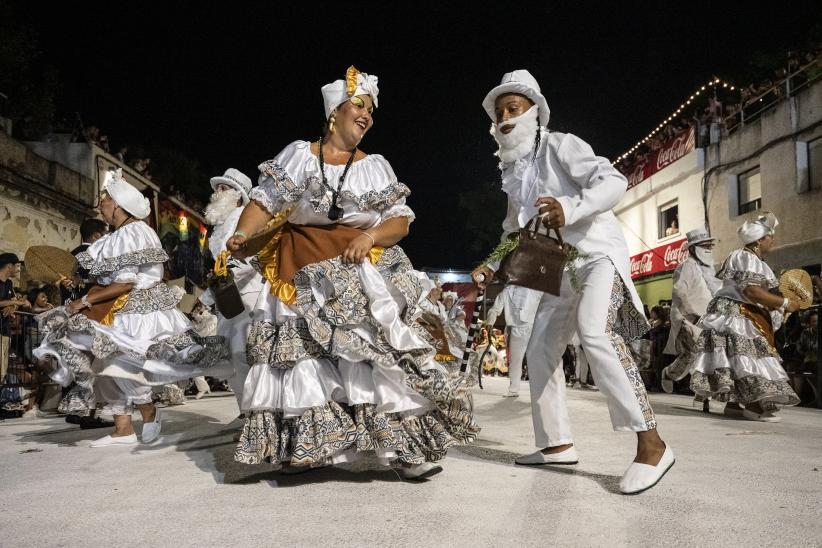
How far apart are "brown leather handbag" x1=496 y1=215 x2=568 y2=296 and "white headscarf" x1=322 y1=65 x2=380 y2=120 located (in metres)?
1.27

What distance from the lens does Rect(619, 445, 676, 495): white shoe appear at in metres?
3.12

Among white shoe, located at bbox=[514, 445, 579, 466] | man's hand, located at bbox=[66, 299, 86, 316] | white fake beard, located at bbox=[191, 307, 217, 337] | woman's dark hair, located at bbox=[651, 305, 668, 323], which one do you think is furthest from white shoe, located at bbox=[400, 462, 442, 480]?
woman's dark hair, located at bbox=[651, 305, 668, 323]

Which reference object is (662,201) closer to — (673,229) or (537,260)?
(673,229)

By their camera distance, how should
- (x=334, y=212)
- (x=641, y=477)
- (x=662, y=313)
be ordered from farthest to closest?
(x=662, y=313), (x=334, y=212), (x=641, y=477)

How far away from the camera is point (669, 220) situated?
22016mm

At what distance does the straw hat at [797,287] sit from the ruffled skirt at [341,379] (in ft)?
16.7

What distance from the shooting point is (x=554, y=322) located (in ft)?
12.6

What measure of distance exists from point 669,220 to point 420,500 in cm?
2105

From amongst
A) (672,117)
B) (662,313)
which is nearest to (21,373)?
(662,313)

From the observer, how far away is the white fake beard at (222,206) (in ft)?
19.8

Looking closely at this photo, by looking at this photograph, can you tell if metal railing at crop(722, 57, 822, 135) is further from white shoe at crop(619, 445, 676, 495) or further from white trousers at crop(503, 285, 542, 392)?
white shoe at crop(619, 445, 676, 495)

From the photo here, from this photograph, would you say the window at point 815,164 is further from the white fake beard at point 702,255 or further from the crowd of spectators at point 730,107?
the white fake beard at point 702,255

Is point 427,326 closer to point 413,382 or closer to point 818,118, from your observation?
point 413,382

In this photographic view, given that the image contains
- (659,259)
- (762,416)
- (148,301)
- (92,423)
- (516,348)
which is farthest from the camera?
(659,259)
